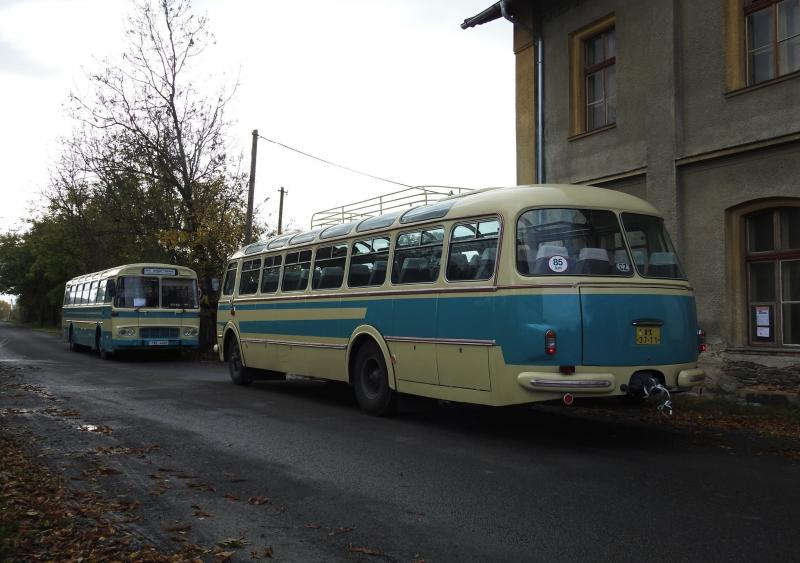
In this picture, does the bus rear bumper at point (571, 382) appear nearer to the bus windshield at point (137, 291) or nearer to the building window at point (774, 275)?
the building window at point (774, 275)

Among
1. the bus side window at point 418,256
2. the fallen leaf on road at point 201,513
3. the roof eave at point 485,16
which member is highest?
the roof eave at point 485,16

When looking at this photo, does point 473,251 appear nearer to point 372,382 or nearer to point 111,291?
point 372,382

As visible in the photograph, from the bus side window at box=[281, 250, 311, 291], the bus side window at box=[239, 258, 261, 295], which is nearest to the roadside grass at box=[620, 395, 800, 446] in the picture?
the bus side window at box=[281, 250, 311, 291]

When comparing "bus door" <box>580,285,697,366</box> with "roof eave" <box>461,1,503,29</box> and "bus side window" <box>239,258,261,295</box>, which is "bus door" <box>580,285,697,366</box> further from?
"roof eave" <box>461,1,503,29</box>

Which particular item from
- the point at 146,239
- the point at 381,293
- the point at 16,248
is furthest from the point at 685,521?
the point at 16,248

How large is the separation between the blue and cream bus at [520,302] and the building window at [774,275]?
3.63m

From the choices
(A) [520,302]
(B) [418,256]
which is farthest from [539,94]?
(A) [520,302]

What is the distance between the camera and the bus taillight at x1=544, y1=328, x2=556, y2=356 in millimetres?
7523

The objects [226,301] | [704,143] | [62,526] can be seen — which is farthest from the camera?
[226,301]

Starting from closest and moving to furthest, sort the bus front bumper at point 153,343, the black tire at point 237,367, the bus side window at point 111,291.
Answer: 1. the black tire at point 237,367
2. the bus front bumper at point 153,343
3. the bus side window at point 111,291

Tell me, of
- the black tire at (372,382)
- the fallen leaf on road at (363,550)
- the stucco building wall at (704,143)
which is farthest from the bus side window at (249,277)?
the fallen leaf on road at (363,550)

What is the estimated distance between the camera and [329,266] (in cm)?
1170

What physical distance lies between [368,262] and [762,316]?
241 inches

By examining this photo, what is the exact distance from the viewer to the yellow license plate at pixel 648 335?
785cm
